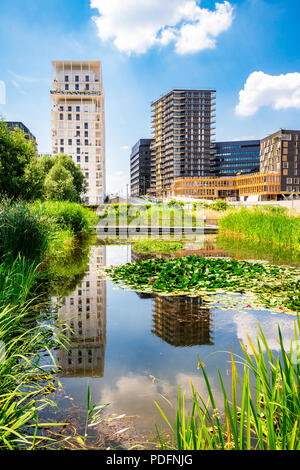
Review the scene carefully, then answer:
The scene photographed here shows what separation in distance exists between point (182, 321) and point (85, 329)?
122cm

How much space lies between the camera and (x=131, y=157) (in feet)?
573

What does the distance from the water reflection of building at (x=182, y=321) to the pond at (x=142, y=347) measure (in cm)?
1

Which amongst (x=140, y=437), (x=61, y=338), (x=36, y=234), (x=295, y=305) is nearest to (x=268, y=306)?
(x=295, y=305)

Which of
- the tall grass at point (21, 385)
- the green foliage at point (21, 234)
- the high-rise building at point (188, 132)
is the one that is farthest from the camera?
the high-rise building at point (188, 132)

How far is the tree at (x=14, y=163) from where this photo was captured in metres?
13.6

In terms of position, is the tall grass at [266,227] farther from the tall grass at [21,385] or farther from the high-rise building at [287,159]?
the high-rise building at [287,159]

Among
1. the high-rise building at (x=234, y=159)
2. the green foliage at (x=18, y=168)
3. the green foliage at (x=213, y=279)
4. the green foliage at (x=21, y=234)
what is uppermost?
the high-rise building at (x=234, y=159)

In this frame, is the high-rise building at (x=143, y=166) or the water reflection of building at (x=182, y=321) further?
the high-rise building at (x=143, y=166)

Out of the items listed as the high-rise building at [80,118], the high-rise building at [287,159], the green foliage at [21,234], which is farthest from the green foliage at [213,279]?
the high-rise building at [287,159]

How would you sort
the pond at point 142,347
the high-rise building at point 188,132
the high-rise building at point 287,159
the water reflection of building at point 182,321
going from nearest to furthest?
1. the pond at point 142,347
2. the water reflection of building at point 182,321
3. the high-rise building at point 287,159
4. the high-rise building at point 188,132

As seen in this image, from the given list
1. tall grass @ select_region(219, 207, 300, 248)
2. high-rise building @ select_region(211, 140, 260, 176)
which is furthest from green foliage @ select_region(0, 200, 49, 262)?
high-rise building @ select_region(211, 140, 260, 176)

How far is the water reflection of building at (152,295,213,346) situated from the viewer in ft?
12.4

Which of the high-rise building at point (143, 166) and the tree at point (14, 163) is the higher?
the high-rise building at point (143, 166)
